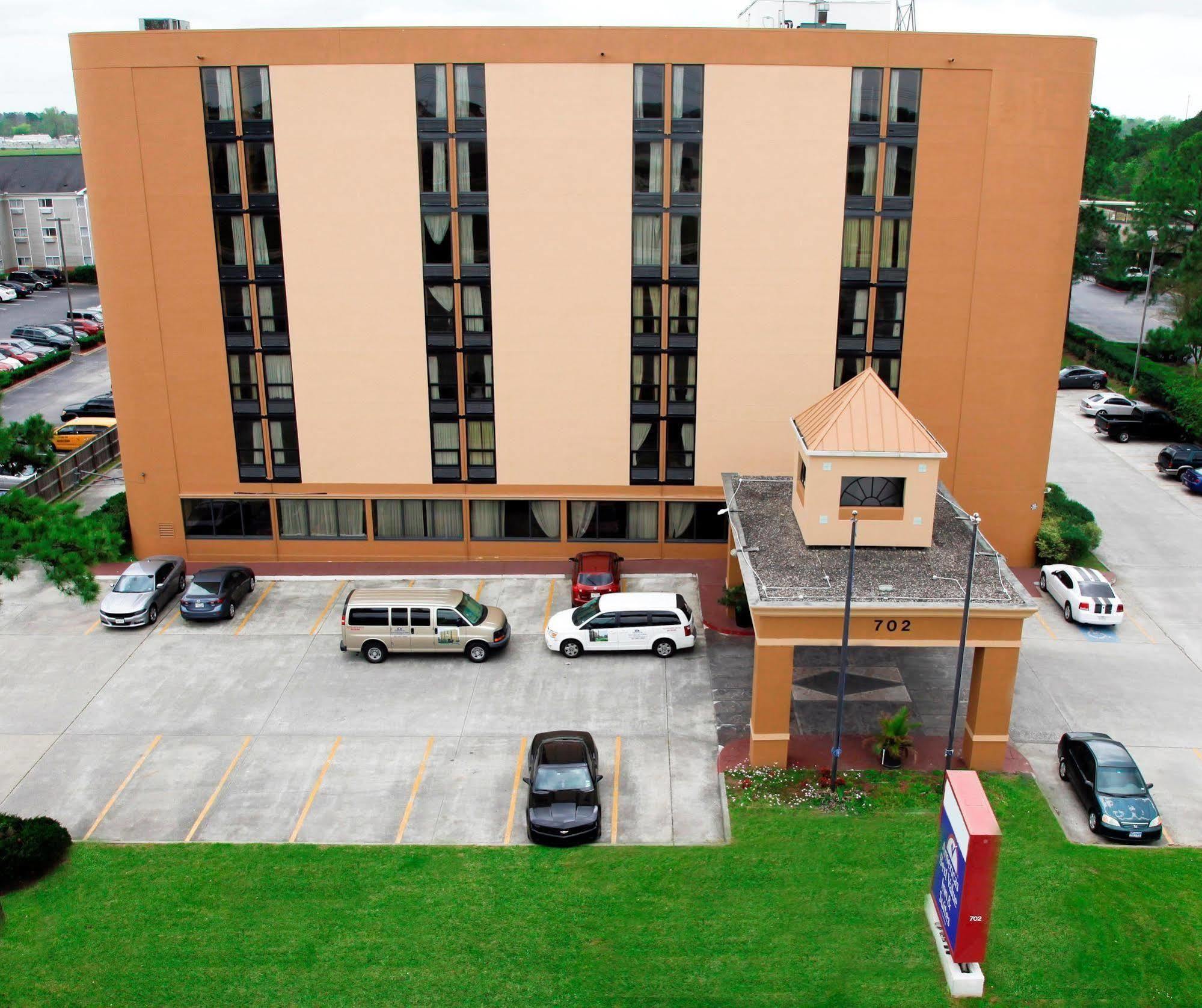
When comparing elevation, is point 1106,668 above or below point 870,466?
below

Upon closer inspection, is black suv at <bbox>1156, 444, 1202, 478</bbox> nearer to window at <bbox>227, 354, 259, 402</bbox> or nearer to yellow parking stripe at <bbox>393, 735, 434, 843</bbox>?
yellow parking stripe at <bbox>393, 735, 434, 843</bbox>

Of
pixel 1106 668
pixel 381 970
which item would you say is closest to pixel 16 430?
pixel 381 970

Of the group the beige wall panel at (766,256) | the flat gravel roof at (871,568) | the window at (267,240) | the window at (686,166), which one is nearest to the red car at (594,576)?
the beige wall panel at (766,256)

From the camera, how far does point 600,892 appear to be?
2208cm

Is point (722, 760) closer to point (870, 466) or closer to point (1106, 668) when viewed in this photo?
point (870, 466)

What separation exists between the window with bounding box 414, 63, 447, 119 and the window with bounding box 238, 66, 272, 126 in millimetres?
4967

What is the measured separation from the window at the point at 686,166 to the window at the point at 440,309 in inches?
339

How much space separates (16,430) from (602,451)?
1966 centimetres

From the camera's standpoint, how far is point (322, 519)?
129 ft

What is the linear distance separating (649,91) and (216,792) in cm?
2521

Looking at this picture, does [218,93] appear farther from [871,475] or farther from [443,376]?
[871,475]

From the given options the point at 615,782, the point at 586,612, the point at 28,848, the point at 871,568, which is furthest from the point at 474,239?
the point at 28,848

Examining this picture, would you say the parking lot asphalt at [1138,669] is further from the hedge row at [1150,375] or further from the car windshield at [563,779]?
the car windshield at [563,779]

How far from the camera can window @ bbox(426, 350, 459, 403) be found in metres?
37.3
